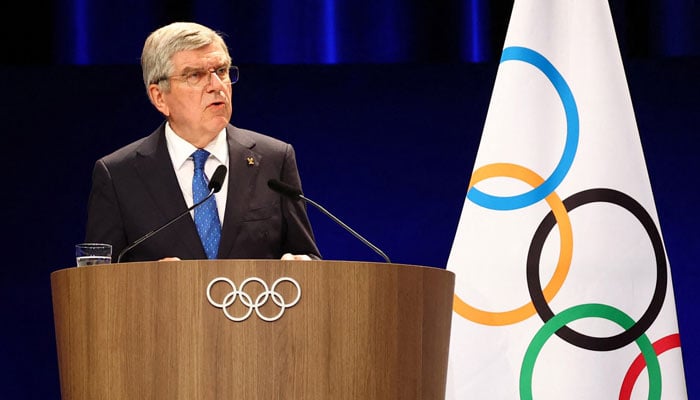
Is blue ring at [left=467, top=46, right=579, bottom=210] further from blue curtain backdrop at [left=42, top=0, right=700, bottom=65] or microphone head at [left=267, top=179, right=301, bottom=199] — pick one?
blue curtain backdrop at [left=42, top=0, right=700, bottom=65]

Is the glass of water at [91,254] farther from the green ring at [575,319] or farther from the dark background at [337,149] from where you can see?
the dark background at [337,149]

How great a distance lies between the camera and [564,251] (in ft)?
8.73

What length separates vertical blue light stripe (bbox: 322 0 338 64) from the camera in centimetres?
388

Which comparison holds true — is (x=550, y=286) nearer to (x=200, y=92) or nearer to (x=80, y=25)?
(x=200, y=92)

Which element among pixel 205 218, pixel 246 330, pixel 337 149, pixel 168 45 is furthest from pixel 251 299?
pixel 337 149

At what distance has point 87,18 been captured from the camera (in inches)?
153

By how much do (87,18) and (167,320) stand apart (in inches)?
96.9

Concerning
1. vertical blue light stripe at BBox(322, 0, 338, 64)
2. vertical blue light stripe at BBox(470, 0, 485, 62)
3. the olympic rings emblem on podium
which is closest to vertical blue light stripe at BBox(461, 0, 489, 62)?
vertical blue light stripe at BBox(470, 0, 485, 62)

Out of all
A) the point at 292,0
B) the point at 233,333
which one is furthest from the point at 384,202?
the point at 233,333

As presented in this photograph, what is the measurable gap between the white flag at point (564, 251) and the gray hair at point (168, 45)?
780 millimetres

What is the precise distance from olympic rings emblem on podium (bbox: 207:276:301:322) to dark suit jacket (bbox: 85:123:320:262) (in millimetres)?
826

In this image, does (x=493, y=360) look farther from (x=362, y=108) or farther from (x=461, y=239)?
(x=362, y=108)

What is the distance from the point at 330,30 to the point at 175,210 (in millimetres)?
1535

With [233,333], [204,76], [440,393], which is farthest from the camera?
[204,76]
